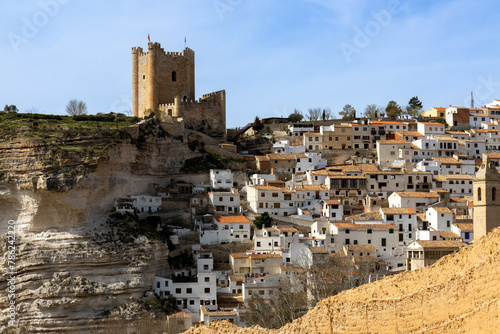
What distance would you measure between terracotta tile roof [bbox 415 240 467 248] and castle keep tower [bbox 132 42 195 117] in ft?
72.8

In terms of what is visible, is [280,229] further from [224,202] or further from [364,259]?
[364,259]

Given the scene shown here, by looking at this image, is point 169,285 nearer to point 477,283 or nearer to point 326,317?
point 326,317

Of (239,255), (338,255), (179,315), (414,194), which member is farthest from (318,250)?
(414,194)

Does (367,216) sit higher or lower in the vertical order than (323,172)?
lower

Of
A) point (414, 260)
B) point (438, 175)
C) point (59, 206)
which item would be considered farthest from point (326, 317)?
point (438, 175)

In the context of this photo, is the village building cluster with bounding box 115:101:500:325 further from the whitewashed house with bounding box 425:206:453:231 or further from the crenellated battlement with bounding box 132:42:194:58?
the crenellated battlement with bounding box 132:42:194:58

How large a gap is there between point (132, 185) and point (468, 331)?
33.0 m

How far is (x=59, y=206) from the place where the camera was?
40250 mm

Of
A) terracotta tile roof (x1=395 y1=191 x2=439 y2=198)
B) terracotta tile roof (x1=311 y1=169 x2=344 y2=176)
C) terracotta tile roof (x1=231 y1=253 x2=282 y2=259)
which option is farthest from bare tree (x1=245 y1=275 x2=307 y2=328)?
terracotta tile roof (x1=311 y1=169 x2=344 y2=176)

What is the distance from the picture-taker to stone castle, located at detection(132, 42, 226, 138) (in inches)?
2085

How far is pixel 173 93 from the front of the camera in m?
54.2

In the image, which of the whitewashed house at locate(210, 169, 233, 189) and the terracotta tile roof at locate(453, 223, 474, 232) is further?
the whitewashed house at locate(210, 169, 233, 189)

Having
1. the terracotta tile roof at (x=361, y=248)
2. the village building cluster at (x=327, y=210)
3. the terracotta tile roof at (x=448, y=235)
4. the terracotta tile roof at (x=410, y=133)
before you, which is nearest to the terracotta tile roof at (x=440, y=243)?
the village building cluster at (x=327, y=210)

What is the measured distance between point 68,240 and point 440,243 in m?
17.5
